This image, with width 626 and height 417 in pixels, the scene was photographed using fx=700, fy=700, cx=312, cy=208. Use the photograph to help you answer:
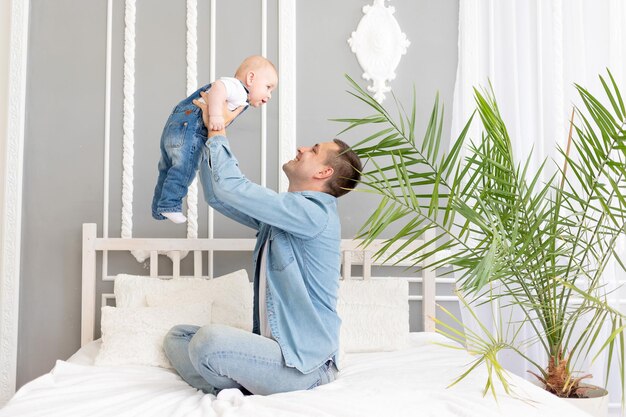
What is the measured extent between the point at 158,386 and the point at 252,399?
14.7 inches

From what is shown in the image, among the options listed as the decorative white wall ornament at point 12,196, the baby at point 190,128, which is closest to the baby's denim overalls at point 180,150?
the baby at point 190,128

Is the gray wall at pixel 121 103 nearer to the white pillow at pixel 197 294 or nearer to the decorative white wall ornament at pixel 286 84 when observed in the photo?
the decorative white wall ornament at pixel 286 84

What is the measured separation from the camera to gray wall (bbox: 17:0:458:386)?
3.13 meters

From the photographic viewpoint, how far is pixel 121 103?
319 centimetres

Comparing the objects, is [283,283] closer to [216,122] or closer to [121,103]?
[216,122]

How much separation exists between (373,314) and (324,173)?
0.75 meters

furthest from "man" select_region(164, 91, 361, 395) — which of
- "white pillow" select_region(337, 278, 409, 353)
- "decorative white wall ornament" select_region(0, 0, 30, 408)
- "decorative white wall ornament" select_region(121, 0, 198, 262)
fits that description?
"decorative white wall ornament" select_region(0, 0, 30, 408)

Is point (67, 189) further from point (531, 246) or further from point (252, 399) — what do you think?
point (531, 246)

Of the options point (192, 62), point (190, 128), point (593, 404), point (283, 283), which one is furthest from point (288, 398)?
point (192, 62)

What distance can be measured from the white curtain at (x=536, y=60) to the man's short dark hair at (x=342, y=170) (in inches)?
39.6

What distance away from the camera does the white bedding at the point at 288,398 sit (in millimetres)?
1797

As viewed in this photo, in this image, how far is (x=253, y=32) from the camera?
127 inches

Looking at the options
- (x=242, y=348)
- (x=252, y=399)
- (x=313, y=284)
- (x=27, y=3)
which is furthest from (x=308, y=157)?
(x=27, y=3)

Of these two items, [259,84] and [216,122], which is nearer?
[216,122]
